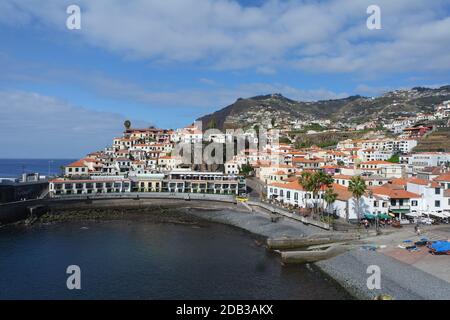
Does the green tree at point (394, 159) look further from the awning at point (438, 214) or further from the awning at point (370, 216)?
the awning at point (370, 216)

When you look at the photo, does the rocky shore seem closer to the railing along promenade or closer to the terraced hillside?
the railing along promenade

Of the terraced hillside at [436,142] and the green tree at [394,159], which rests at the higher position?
the terraced hillside at [436,142]

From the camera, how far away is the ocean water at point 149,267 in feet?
101

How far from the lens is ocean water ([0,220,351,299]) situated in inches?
1214

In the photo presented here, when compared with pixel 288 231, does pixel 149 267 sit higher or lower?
lower

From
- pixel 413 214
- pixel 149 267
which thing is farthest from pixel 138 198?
pixel 413 214

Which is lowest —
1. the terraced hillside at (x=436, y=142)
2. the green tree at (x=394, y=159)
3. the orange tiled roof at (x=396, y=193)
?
the orange tiled roof at (x=396, y=193)

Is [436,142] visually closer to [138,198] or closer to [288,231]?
[288,231]

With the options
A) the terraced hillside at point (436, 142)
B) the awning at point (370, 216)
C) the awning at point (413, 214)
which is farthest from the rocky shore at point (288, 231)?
the terraced hillside at point (436, 142)

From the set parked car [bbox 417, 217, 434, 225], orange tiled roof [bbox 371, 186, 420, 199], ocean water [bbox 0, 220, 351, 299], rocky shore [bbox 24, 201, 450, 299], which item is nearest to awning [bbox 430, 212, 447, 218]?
parked car [bbox 417, 217, 434, 225]

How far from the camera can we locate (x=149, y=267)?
3738 cm

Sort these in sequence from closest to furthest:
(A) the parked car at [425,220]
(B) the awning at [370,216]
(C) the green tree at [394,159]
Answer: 1. (A) the parked car at [425,220]
2. (B) the awning at [370,216]
3. (C) the green tree at [394,159]
